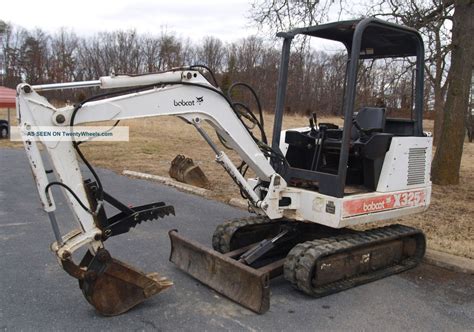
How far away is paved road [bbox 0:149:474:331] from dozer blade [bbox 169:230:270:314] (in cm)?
8

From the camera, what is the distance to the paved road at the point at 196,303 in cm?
409

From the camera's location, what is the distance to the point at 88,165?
13.5 ft

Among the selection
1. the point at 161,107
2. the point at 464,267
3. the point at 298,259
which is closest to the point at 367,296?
the point at 298,259

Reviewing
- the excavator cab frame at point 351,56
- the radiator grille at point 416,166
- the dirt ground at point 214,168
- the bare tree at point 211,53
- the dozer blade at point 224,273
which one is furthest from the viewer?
the bare tree at point 211,53

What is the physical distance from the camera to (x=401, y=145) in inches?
206

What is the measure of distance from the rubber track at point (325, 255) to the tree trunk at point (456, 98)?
5.94m

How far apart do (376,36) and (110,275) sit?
3.78 metres

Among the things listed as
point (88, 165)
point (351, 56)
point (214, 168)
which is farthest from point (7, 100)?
point (351, 56)

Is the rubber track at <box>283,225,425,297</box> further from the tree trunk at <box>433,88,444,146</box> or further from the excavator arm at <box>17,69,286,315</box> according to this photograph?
the tree trunk at <box>433,88,444,146</box>

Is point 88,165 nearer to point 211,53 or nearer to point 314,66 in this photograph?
point 314,66

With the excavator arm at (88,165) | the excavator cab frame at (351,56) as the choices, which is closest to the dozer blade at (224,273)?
the excavator arm at (88,165)

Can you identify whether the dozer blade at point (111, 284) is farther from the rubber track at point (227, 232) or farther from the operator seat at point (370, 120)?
the operator seat at point (370, 120)

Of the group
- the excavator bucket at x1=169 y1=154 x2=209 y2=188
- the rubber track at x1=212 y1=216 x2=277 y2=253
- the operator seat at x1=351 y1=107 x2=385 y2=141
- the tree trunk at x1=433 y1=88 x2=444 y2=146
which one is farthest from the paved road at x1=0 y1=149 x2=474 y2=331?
the tree trunk at x1=433 y1=88 x2=444 y2=146

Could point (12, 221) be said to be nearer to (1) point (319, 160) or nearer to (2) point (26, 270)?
(2) point (26, 270)
